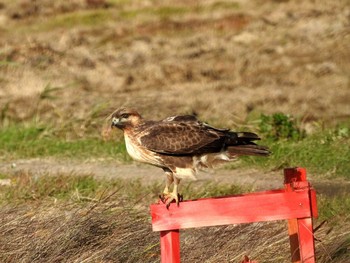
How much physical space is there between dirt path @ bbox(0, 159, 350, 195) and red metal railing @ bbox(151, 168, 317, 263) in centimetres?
374

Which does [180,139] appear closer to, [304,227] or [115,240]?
[115,240]

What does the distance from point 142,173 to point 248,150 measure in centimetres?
461

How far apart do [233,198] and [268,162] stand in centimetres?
535

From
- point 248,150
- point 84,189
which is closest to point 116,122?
point 248,150

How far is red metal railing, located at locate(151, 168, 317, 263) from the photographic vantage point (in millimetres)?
6223

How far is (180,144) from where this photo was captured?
6.93m

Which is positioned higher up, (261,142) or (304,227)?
(261,142)

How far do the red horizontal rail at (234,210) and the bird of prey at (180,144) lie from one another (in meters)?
0.58

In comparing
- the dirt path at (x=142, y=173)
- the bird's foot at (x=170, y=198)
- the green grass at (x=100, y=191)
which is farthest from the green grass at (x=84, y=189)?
the bird's foot at (x=170, y=198)

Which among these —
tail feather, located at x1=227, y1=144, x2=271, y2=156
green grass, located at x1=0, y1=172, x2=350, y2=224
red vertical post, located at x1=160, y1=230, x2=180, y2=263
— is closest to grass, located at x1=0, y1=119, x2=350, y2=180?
green grass, located at x1=0, y1=172, x2=350, y2=224

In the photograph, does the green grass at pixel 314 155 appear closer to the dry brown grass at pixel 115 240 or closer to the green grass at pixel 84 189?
the green grass at pixel 84 189

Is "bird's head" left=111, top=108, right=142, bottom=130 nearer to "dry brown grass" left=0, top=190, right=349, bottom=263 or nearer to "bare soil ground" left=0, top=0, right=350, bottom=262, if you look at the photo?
"dry brown grass" left=0, top=190, right=349, bottom=263

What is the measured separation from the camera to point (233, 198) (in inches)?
245

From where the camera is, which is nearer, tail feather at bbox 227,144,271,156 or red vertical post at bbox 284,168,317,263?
red vertical post at bbox 284,168,317,263
